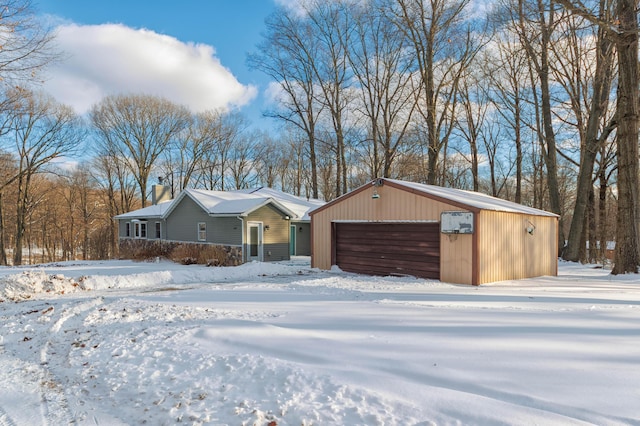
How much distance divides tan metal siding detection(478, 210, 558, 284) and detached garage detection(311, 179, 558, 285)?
27 mm

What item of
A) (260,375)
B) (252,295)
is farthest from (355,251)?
(260,375)

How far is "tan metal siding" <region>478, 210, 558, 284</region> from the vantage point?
10734mm

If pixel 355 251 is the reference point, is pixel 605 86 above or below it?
above

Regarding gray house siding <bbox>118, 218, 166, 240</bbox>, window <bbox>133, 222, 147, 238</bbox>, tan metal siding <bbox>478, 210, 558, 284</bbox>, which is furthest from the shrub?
tan metal siding <bbox>478, 210, 558, 284</bbox>

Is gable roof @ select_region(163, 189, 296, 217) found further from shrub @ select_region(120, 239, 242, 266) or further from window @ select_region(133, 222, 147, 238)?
window @ select_region(133, 222, 147, 238)

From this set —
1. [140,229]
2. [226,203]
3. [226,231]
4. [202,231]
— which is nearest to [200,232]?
[202,231]

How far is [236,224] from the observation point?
19.4 metres

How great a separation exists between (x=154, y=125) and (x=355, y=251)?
27514 mm

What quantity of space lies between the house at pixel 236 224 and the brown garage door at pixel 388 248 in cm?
632

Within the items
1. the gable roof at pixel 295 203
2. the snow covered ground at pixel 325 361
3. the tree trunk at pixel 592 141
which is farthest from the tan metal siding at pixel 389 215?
the tree trunk at pixel 592 141

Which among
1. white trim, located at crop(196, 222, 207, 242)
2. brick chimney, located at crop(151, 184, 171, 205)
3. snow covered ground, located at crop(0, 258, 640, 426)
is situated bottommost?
snow covered ground, located at crop(0, 258, 640, 426)

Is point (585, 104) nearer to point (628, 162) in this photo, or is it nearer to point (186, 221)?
point (628, 162)

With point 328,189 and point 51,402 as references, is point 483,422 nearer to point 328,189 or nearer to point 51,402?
point 51,402

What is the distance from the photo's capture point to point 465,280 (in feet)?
35.0
